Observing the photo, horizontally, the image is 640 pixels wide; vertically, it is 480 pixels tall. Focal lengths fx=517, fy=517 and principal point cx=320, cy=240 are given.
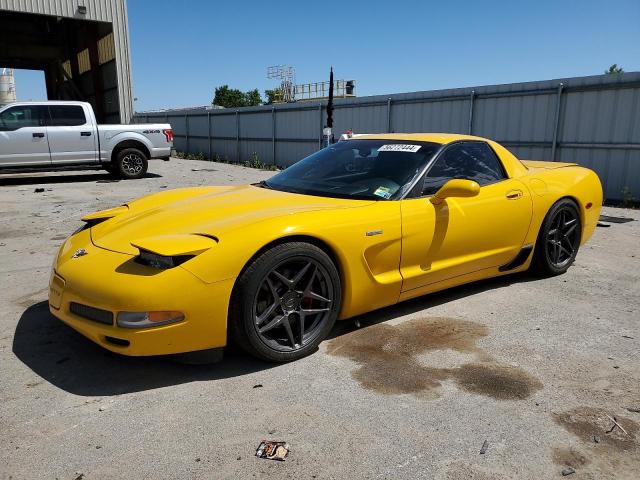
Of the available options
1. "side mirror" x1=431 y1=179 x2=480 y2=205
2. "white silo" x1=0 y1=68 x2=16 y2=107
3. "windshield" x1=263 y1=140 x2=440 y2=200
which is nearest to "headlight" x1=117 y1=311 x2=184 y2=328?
"windshield" x1=263 y1=140 x2=440 y2=200

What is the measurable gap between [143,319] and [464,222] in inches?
92.9

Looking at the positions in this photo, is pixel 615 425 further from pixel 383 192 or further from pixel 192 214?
pixel 192 214

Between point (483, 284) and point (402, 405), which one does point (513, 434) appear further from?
point (483, 284)

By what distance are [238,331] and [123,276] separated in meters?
0.68

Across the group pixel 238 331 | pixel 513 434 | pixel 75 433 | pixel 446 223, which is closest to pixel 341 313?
pixel 238 331

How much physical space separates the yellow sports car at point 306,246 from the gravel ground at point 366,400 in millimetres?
253

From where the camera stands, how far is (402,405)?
8.59 ft

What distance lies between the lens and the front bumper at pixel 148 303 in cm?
263

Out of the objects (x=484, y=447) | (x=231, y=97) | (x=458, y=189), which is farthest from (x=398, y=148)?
(x=231, y=97)

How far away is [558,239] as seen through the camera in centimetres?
481

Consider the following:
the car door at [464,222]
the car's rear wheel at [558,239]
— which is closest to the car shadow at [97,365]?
the car door at [464,222]

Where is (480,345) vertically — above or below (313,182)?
below

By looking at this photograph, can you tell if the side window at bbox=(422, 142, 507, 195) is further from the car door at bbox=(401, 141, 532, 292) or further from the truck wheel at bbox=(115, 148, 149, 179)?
the truck wheel at bbox=(115, 148, 149, 179)

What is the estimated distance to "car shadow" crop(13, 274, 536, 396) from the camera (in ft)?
9.24
